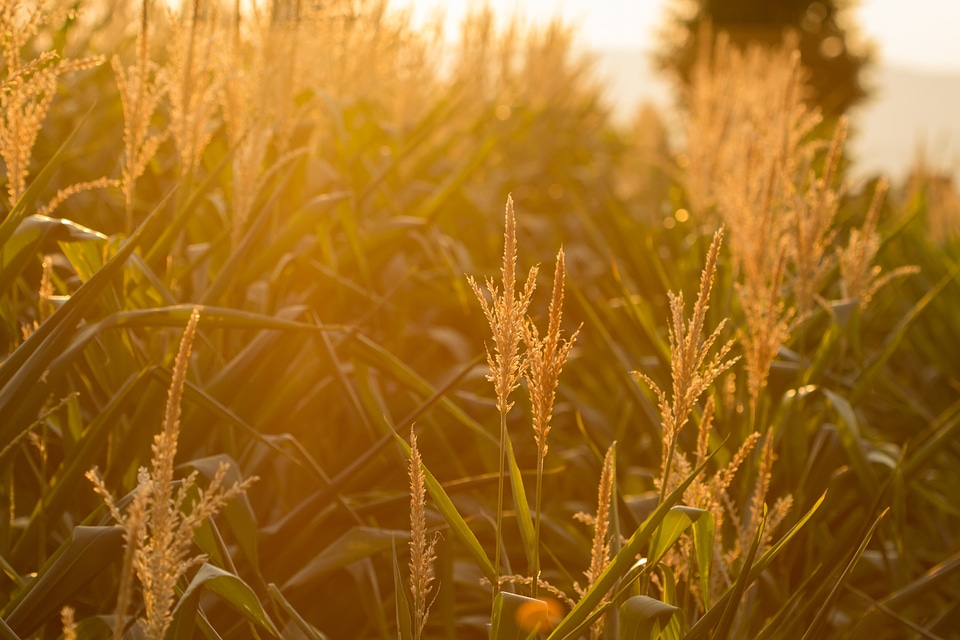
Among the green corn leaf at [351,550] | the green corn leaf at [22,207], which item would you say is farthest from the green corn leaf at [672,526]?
the green corn leaf at [22,207]

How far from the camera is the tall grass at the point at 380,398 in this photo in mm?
1083

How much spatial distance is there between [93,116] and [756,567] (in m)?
2.85

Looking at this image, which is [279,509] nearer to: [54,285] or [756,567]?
[54,285]

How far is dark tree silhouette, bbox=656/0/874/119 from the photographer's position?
24016 mm

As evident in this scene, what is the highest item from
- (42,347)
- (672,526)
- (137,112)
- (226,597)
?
(137,112)

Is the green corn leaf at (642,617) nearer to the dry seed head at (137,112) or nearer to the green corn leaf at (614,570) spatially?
the green corn leaf at (614,570)

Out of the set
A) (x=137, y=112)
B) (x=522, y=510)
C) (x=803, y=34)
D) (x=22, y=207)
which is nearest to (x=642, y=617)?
(x=522, y=510)

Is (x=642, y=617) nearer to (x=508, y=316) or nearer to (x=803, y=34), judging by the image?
(x=508, y=316)

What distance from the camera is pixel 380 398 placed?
5.73ft

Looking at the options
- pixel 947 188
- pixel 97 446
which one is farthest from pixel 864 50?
pixel 97 446

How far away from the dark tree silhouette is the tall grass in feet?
74.5

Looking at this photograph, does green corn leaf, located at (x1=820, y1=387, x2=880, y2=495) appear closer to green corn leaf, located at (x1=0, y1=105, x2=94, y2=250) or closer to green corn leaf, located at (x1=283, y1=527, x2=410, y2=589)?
green corn leaf, located at (x1=283, y1=527, x2=410, y2=589)

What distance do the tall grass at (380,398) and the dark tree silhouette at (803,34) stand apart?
22.7 metres

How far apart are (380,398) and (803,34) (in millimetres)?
25738
